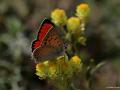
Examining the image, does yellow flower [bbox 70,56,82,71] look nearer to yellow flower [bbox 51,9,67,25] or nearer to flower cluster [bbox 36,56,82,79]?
flower cluster [bbox 36,56,82,79]

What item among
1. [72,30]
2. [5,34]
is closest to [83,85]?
[72,30]

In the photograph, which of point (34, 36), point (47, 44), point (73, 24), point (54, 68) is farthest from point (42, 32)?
point (34, 36)

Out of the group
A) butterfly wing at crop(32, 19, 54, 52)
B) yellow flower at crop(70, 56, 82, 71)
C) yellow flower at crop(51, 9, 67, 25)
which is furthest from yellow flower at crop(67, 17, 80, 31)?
butterfly wing at crop(32, 19, 54, 52)

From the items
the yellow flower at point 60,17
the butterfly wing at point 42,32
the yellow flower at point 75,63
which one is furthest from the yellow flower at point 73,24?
the butterfly wing at point 42,32

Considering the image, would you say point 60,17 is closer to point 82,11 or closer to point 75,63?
point 82,11

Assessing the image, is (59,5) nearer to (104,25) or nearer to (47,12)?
(47,12)
